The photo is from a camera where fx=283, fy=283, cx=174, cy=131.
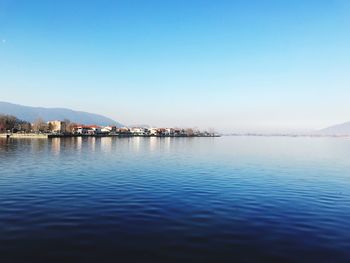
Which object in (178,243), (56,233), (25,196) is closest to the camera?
(178,243)

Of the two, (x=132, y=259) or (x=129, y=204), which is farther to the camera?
(x=129, y=204)

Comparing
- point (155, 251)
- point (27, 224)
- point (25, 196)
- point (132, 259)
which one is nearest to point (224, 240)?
point (155, 251)

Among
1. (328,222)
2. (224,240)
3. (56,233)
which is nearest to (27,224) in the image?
(56,233)

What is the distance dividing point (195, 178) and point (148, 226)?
73.8 feet

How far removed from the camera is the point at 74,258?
13250 mm

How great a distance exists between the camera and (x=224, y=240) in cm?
1631

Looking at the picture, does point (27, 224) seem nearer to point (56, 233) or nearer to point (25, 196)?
point (56, 233)

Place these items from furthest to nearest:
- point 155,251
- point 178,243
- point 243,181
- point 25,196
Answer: point 243,181
point 25,196
point 178,243
point 155,251

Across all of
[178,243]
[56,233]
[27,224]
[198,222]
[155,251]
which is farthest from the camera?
[198,222]

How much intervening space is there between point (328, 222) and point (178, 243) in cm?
1220

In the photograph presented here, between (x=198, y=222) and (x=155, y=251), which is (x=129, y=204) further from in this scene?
(x=155, y=251)

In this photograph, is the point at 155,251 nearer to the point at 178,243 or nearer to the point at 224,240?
the point at 178,243

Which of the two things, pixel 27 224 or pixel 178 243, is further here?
pixel 27 224

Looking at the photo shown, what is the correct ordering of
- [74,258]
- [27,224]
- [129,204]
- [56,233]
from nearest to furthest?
1. [74,258]
2. [56,233]
3. [27,224]
4. [129,204]
